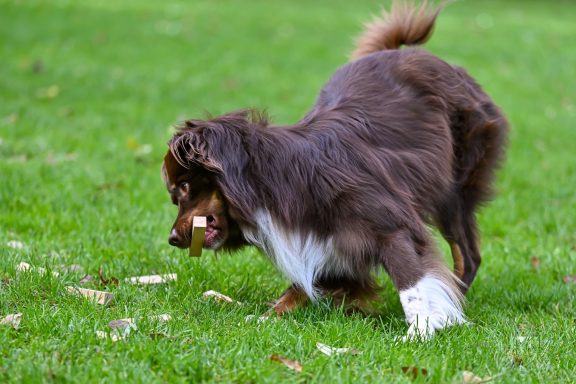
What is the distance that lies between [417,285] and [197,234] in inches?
46.1

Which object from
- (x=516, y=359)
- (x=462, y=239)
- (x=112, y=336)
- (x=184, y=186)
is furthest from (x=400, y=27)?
(x=112, y=336)

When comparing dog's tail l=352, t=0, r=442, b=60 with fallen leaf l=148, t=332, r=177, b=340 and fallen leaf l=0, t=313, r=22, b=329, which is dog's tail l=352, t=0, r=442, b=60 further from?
fallen leaf l=0, t=313, r=22, b=329

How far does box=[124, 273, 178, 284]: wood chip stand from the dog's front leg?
699 mm

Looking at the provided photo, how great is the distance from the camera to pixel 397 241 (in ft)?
14.1

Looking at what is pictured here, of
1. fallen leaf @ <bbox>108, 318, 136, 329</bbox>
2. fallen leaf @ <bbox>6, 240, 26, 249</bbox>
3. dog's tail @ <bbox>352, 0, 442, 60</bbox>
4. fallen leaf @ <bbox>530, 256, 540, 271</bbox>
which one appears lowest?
fallen leaf @ <bbox>530, 256, 540, 271</bbox>

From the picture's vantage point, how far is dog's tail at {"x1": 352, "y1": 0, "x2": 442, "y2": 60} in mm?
5945

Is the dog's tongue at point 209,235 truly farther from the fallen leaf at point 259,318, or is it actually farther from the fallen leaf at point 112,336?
the fallen leaf at point 112,336

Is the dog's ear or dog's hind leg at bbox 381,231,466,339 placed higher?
the dog's ear

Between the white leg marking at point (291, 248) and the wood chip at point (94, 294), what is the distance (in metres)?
0.81

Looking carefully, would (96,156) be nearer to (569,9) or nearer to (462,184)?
(462,184)

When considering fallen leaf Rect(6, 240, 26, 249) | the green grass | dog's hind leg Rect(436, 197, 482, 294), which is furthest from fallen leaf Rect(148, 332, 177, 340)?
dog's hind leg Rect(436, 197, 482, 294)

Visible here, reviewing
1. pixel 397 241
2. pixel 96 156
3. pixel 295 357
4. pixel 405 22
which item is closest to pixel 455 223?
pixel 397 241

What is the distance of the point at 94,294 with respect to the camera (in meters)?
4.41

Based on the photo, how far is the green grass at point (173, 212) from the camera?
368 centimetres
